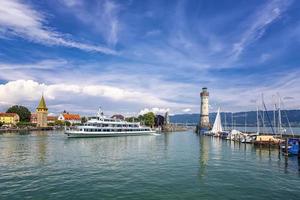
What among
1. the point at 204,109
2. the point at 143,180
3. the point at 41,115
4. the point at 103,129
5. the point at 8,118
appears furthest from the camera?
the point at 41,115

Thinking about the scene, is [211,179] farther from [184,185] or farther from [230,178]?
[184,185]

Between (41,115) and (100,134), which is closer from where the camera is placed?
(100,134)

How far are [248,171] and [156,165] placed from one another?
12915 mm

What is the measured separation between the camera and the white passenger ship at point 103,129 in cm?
10350

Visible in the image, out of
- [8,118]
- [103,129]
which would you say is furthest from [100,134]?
[8,118]

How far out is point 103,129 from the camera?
368 feet

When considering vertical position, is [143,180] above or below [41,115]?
below

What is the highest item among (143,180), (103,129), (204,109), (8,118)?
(204,109)

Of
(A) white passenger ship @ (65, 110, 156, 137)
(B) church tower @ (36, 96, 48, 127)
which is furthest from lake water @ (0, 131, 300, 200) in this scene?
(B) church tower @ (36, 96, 48, 127)

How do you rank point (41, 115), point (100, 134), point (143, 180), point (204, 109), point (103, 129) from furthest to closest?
point (41, 115) < point (204, 109) < point (103, 129) < point (100, 134) < point (143, 180)

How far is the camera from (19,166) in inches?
1502

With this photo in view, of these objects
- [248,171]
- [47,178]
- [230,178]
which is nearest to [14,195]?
[47,178]

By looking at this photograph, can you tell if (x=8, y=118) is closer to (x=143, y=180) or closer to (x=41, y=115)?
(x=41, y=115)

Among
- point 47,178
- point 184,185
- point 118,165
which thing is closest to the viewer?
point 184,185
